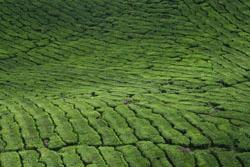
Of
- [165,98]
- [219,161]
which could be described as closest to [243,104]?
[165,98]

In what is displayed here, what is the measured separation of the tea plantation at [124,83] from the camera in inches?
612

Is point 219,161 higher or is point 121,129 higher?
point 121,129

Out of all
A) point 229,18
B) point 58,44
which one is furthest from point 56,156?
point 229,18

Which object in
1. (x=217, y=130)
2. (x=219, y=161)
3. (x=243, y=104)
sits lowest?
(x=219, y=161)

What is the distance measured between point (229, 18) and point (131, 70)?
9.99 metres

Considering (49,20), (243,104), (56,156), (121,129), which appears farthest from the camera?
(49,20)

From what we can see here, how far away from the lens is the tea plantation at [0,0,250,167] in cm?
1555

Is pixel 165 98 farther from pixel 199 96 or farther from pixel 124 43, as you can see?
pixel 124 43

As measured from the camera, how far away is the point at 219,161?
14.5 metres

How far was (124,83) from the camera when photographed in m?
23.3

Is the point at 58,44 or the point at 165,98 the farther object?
the point at 58,44

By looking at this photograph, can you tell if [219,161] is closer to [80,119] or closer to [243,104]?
[243,104]

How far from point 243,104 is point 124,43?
13479mm

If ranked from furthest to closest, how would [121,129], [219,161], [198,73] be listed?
[198,73] → [121,129] → [219,161]
